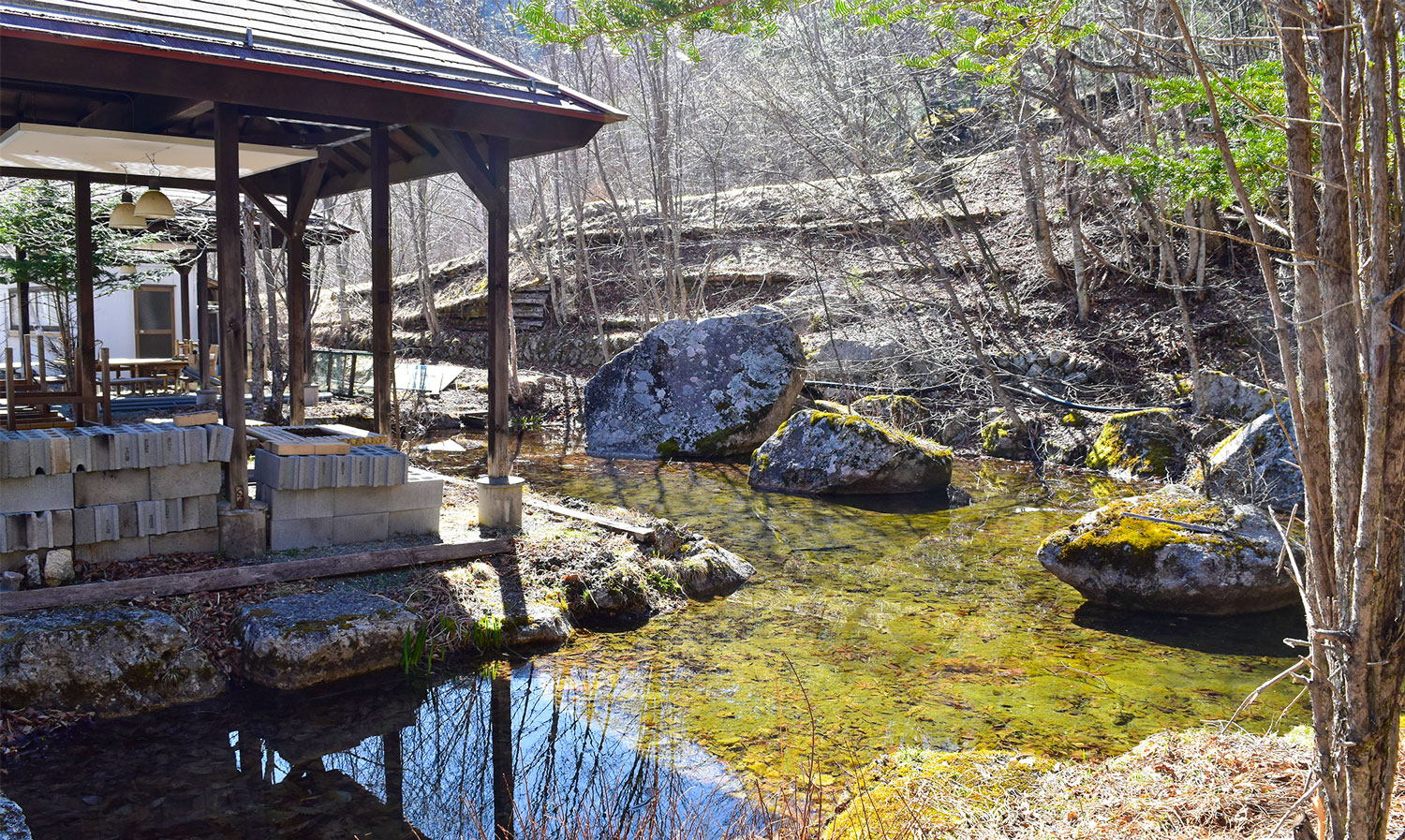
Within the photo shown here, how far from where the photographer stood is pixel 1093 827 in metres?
3.32

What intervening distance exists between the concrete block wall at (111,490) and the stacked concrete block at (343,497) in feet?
1.16

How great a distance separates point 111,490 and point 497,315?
2.74 meters

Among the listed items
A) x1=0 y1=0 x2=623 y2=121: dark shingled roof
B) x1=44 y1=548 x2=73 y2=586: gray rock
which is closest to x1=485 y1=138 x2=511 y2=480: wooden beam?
x1=0 y1=0 x2=623 y2=121: dark shingled roof

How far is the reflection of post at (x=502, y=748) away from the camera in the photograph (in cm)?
402

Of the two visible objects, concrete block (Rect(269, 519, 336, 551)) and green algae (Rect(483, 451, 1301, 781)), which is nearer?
green algae (Rect(483, 451, 1301, 781))

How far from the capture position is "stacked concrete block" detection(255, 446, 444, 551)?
6.35 metres

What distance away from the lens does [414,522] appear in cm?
696

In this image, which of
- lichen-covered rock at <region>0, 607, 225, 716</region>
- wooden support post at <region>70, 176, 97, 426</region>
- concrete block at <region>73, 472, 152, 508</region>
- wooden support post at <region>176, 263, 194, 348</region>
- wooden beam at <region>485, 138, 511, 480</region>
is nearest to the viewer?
lichen-covered rock at <region>0, 607, 225, 716</region>

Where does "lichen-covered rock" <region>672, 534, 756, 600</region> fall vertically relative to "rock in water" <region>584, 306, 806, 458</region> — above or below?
below

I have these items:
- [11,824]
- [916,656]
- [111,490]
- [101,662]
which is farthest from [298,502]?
[916,656]

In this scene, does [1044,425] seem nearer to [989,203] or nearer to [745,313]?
[745,313]

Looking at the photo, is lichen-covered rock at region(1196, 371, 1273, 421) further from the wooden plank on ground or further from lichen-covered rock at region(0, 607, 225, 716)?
lichen-covered rock at region(0, 607, 225, 716)

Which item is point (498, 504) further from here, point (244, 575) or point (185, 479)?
point (185, 479)

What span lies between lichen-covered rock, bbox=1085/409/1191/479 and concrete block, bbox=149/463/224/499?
10.0m
